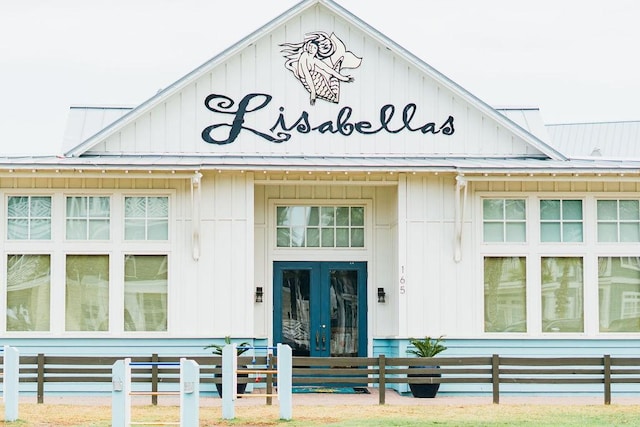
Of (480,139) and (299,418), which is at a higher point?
(480,139)

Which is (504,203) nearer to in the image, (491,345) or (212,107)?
(491,345)

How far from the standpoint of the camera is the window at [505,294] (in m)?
20.3

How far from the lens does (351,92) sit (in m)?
21.0

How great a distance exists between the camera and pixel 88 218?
2003cm

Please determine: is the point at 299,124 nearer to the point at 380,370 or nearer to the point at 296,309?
the point at 296,309

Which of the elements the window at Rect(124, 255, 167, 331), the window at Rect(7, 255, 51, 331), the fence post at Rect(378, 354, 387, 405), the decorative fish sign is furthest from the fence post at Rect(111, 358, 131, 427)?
the decorative fish sign

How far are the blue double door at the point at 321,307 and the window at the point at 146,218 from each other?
98.1 inches

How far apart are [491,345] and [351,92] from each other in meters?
4.91

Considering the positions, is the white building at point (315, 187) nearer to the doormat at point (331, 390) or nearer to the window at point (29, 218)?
the window at point (29, 218)

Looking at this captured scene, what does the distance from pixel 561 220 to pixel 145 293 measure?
703cm

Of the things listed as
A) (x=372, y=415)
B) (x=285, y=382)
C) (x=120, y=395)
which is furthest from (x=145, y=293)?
(x=120, y=395)

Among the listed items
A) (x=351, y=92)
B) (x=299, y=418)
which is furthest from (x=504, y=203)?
(x=299, y=418)

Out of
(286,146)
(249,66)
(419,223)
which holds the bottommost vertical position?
(419,223)

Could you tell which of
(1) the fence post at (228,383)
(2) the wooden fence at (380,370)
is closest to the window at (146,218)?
(2) the wooden fence at (380,370)
